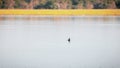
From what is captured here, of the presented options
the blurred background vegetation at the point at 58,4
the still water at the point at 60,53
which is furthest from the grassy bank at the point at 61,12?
the still water at the point at 60,53

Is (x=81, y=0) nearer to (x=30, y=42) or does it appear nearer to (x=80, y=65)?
(x=30, y=42)

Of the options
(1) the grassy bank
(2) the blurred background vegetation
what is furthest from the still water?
(2) the blurred background vegetation

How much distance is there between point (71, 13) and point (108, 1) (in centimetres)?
412

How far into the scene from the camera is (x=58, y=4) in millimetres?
48500

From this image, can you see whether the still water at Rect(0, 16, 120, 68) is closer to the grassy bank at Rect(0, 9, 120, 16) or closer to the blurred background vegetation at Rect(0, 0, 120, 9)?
the grassy bank at Rect(0, 9, 120, 16)

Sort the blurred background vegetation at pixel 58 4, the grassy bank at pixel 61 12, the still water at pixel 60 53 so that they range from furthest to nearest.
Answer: the blurred background vegetation at pixel 58 4, the grassy bank at pixel 61 12, the still water at pixel 60 53

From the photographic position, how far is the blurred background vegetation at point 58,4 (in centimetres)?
4778

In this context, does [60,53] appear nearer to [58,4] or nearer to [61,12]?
[61,12]

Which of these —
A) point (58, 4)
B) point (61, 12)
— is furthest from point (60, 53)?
point (58, 4)

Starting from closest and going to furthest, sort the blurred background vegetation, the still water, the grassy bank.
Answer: the still water
the grassy bank
the blurred background vegetation

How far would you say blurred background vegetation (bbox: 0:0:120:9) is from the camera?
157 feet

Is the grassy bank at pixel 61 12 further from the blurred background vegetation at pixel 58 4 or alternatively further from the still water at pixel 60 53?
the still water at pixel 60 53

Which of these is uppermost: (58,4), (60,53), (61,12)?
(60,53)

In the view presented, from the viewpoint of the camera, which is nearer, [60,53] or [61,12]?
[60,53]
